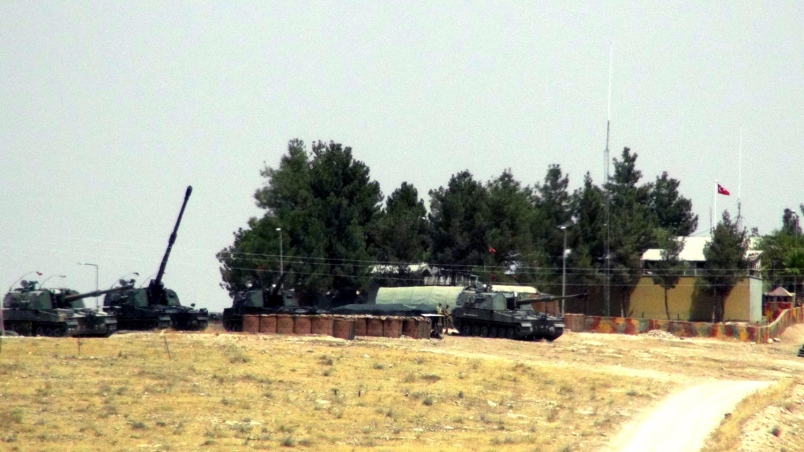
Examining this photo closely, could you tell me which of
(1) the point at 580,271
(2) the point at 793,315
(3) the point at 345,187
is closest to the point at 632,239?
(1) the point at 580,271

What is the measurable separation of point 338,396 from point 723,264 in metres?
66.8

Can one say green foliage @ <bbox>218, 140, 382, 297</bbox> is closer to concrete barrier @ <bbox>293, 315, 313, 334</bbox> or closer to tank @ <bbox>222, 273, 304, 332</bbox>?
tank @ <bbox>222, 273, 304, 332</bbox>

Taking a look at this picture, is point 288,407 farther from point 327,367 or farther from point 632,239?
point 632,239

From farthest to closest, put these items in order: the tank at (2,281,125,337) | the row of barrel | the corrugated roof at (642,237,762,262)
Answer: the corrugated roof at (642,237,762,262) → the row of barrel → the tank at (2,281,125,337)

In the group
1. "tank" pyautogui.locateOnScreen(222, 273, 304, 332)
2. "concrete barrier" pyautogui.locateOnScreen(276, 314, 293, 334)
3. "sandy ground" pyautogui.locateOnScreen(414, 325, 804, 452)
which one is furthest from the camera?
"tank" pyautogui.locateOnScreen(222, 273, 304, 332)

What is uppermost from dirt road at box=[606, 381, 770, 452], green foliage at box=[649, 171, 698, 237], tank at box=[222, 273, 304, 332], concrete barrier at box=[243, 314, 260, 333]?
green foliage at box=[649, 171, 698, 237]

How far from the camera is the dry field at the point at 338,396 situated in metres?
23.9

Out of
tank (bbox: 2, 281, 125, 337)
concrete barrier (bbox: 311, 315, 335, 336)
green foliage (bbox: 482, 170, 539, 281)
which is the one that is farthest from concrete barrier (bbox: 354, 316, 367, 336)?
green foliage (bbox: 482, 170, 539, 281)

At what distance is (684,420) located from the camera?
28.4 meters

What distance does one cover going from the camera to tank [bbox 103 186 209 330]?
53156 mm

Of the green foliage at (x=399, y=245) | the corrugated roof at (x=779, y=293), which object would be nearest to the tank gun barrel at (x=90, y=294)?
the green foliage at (x=399, y=245)

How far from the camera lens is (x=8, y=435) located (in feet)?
72.7

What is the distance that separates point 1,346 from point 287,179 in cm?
5639

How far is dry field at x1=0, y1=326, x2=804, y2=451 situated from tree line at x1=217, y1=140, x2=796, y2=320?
3920 cm
